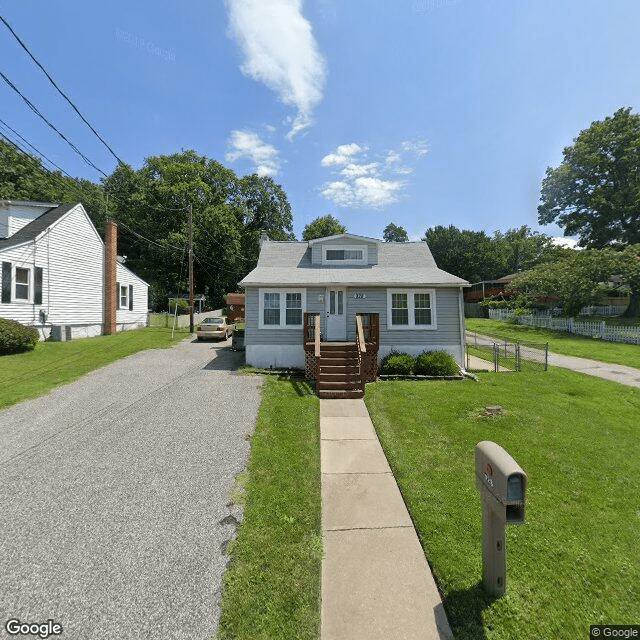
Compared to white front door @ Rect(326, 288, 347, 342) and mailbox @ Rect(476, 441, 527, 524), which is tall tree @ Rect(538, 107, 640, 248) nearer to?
white front door @ Rect(326, 288, 347, 342)

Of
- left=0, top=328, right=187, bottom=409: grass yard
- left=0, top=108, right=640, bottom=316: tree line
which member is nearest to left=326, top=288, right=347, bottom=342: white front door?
left=0, top=328, right=187, bottom=409: grass yard

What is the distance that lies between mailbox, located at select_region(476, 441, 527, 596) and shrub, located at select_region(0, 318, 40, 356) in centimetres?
1637

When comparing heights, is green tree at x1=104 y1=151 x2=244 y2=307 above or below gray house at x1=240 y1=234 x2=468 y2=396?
above

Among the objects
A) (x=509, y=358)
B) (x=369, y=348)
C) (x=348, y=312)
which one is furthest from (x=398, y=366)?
(x=509, y=358)

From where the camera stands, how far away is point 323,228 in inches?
1922

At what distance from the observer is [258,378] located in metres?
11.0

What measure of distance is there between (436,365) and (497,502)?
907cm

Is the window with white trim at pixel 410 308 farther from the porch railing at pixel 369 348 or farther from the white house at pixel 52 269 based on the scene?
the white house at pixel 52 269

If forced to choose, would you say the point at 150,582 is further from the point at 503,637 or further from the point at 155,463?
the point at 503,637

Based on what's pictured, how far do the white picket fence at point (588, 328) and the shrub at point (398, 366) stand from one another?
17.0 meters

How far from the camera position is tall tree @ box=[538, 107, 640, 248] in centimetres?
3278

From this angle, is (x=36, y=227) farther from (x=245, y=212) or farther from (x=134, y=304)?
(x=245, y=212)

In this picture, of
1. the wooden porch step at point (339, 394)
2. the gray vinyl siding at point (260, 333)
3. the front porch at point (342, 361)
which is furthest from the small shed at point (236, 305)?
the wooden porch step at point (339, 394)

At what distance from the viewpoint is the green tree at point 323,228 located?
159ft
